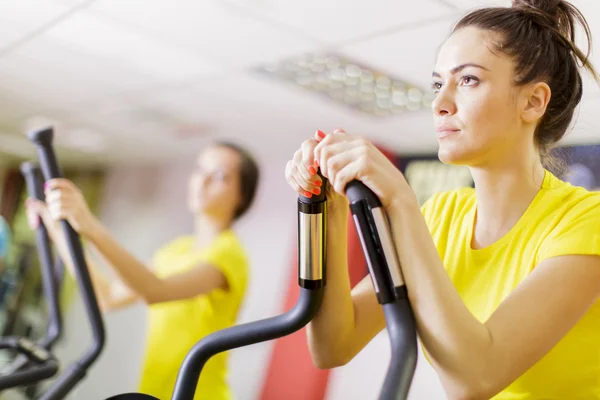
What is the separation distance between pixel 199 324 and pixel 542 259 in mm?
1462

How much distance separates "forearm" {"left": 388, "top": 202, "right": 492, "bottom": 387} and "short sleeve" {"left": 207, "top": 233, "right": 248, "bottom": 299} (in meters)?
1.51

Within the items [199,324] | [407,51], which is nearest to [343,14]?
[407,51]

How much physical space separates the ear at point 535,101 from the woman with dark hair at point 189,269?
1.00 meters

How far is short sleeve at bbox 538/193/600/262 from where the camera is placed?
81 centimetres

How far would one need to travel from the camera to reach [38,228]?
1.69 meters

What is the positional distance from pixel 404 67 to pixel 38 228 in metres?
2.27

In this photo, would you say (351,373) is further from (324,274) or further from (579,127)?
(324,274)

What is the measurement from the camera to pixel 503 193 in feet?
→ 3.19

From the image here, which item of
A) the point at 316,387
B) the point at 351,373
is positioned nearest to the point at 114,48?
the point at 351,373

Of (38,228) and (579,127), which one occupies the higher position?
(579,127)

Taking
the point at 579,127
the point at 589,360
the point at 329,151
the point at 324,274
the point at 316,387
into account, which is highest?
the point at 579,127

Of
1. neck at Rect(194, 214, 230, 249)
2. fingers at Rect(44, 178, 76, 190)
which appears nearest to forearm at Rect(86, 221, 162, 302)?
fingers at Rect(44, 178, 76, 190)

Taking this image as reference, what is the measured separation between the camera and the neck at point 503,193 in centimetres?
95

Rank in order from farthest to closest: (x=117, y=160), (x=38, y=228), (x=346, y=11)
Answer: (x=117, y=160)
(x=346, y=11)
(x=38, y=228)
